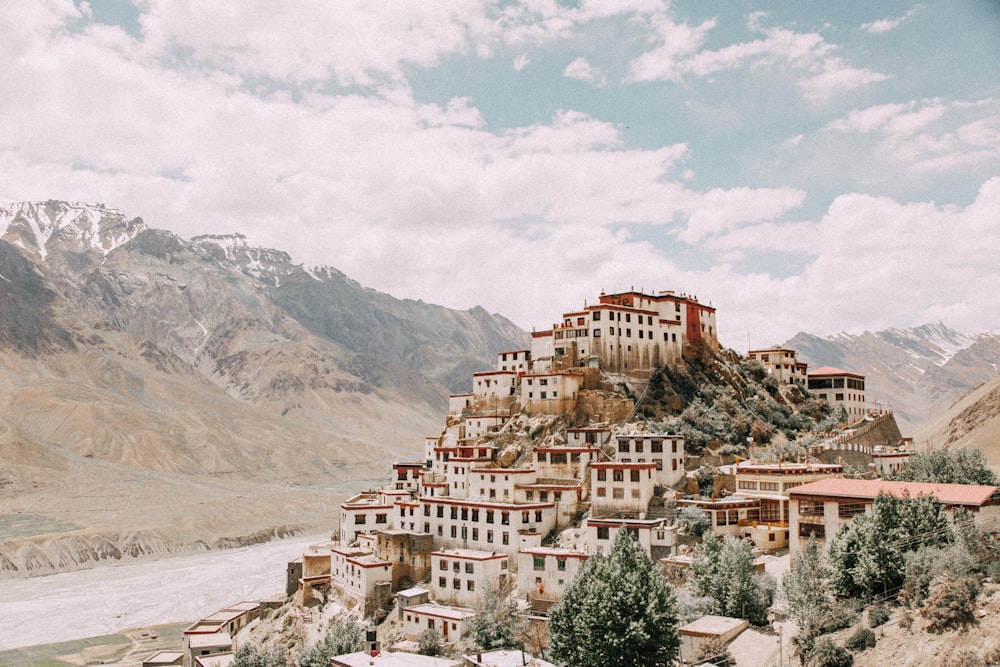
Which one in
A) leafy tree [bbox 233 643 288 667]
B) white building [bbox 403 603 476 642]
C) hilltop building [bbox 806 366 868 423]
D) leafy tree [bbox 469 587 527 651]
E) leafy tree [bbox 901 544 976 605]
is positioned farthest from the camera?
hilltop building [bbox 806 366 868 423]

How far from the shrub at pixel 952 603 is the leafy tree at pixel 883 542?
5.13m

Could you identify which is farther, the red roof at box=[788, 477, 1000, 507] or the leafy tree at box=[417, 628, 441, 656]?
the leafy tree at box=[417, 628, 441, 656]

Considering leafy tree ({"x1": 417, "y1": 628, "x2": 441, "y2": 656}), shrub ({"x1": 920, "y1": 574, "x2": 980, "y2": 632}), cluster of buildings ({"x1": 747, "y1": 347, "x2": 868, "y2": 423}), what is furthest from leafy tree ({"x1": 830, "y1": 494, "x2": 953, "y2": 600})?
cluster of buildings ({"x1": 747, "y1": 347, "x2": 868, "y2": 423})

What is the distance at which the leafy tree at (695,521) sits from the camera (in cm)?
5106

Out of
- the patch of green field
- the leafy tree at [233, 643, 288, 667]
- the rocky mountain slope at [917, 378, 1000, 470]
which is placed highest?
the rocky mountain slope at [917, 378, 1000, 470]

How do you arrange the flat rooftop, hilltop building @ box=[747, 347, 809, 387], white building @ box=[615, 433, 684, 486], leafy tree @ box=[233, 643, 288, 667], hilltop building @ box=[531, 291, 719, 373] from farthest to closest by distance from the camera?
hilltop building @ box=[747, 347, 809, 387] → hilltop building @ box=[531, 291, 719, 373] → the flat rooftop → white building @ box=[615, 433, 684, 486] → leafy tree @ box=[233, 643, 288, 667]

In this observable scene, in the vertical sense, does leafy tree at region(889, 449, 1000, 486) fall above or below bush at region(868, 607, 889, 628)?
above

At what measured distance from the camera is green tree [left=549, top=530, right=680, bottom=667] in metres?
37.1

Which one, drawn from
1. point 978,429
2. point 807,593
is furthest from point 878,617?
point 978,429

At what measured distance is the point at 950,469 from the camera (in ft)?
175

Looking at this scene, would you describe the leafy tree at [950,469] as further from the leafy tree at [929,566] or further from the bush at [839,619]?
the bush at [839,619]

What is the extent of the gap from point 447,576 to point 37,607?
209ft

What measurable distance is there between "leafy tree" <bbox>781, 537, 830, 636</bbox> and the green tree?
5223 mm

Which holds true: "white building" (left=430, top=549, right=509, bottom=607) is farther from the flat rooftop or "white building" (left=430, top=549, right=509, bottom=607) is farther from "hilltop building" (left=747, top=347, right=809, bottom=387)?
"hilltop building" (left=747, top=347, right=809, bottom=387)
